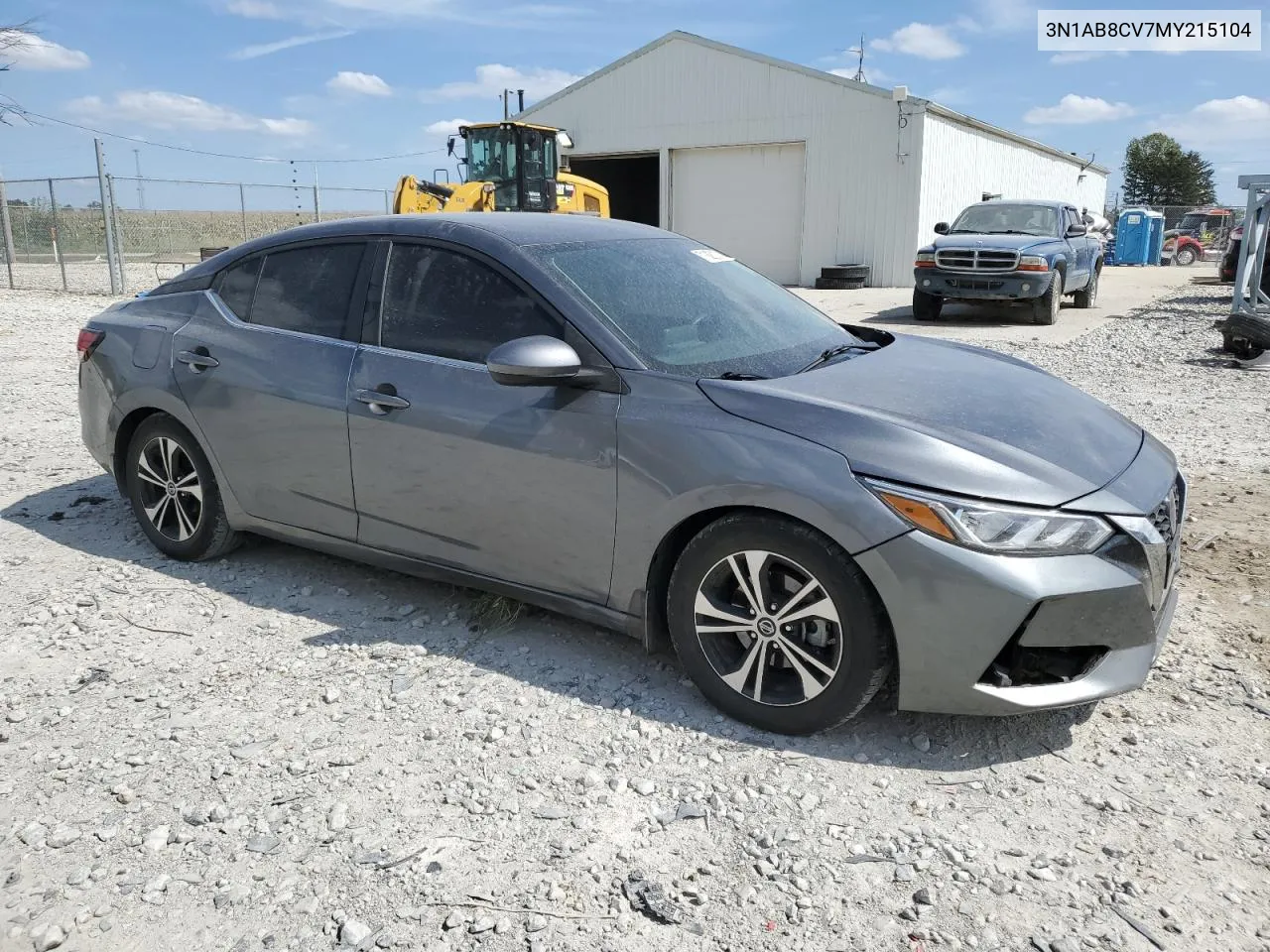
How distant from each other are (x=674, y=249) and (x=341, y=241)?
140 cm

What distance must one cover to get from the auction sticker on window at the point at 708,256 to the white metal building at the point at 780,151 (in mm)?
20041

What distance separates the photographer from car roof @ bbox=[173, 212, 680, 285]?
3.73m

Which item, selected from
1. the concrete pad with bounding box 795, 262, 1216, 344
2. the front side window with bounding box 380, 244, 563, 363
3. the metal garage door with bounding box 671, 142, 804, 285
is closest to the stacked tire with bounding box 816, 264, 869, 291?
the concrete pad with bounding box 795, 262, 1216, 344

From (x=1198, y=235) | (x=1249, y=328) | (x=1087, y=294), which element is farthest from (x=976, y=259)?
(x=1198, y=235)

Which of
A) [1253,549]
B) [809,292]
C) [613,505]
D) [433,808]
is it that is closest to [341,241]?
[613,505]

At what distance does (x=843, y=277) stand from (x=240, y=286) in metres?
20.3

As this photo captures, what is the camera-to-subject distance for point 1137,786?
2852 mm

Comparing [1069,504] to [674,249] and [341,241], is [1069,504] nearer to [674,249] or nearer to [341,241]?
[674,249]

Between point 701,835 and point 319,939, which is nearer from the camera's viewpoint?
point 319,939

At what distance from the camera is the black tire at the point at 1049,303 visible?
47.5ft

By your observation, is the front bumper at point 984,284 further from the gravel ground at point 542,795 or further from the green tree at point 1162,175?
the green tree at point 1162,175

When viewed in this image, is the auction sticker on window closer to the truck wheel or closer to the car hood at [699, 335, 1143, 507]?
the car hood at [699, 335, 1143, 507]

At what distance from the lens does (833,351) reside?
3814 mm

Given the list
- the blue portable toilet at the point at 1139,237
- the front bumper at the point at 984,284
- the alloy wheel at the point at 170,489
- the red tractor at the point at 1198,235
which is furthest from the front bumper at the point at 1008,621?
the blue portable toilet at the point at 1139,237
